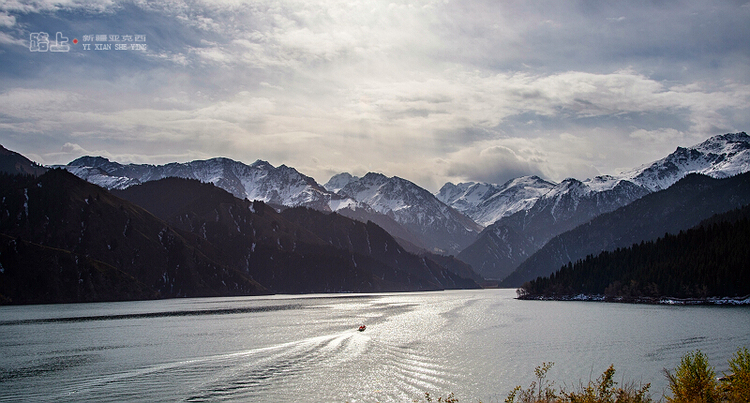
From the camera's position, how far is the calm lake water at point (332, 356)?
56281 mm

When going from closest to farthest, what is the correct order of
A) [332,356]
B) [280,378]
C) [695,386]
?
[695,386] < [280,378] < [332,356]

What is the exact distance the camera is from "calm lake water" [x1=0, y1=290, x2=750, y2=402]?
56.3m

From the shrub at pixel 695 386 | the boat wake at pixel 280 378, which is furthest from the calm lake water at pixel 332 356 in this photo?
the shrub at pixel 695 386

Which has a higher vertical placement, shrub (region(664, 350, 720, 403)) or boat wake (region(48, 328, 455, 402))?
shrub (region(664, 350, 720, 403))

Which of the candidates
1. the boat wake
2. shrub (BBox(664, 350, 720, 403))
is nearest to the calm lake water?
the boat wake

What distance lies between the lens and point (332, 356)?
261ft

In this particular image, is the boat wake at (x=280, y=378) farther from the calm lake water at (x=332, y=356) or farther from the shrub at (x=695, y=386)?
the shrub at (x=695, y=386)

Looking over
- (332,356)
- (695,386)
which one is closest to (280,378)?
(332,356)

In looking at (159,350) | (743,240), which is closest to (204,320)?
(159,350)

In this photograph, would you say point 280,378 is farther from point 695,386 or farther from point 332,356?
point 695,386

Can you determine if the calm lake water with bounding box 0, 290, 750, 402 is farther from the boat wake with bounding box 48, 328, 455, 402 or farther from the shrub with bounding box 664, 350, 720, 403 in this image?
the shrub with bounding box 664, 350, 720, 403

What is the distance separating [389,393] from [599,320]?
91.8 m

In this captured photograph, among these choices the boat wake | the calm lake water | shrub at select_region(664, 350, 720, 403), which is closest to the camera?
shrub at select_region(664, 350, 720, 403)

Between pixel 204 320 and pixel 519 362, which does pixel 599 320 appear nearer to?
pixel 519 362
